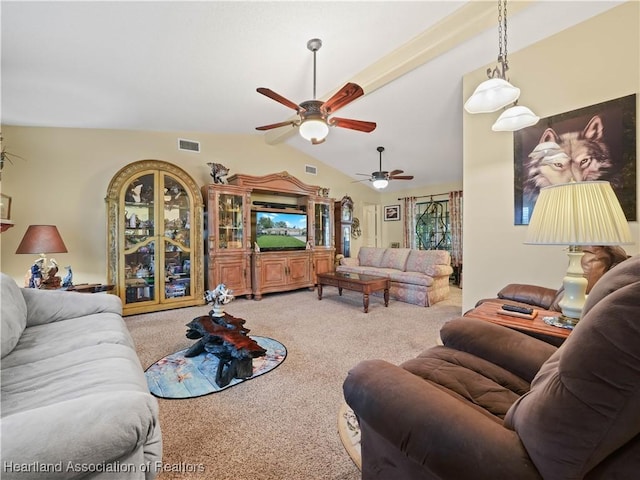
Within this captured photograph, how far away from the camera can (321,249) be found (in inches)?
228

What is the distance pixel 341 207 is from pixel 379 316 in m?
3.28

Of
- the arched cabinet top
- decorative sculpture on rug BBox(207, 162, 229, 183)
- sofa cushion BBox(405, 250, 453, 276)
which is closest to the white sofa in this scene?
the arched cabinet top

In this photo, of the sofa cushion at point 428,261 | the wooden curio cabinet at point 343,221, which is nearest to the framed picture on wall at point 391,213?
the wooden curio cabinet at point 343,221

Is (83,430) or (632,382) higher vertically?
(632,382)

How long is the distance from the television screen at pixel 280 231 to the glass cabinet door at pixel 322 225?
277mm

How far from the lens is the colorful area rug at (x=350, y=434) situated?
1.40 m

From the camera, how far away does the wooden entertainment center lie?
4539 millimetres

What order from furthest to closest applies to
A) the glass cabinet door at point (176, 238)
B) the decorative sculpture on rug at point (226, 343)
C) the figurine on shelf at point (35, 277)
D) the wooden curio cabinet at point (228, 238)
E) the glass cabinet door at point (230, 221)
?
the glass cabinet door at point (230, 221) < the wooden curio cabinet at point (228, 238) < the glass cabinet door at point (176, 238) < the figurine on shelf at point (35, 277) < the decorative sculpture on rug at point (226, 343)

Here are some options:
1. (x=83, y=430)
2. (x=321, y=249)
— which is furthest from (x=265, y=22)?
(x=321, y=249)

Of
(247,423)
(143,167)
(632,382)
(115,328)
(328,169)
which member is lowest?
(247,423)

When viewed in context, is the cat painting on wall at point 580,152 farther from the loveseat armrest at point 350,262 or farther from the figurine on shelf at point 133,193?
the figurine on shelf at point 133,193

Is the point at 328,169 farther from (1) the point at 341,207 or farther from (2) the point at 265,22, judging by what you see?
(2) the point at 265,22

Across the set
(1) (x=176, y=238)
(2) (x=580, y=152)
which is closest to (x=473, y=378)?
(2) (x=580, y=152)

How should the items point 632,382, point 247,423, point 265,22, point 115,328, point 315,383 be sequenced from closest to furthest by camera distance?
1. point 632,382
2. point 247,423
3. point 115,328
4. point 315,383
5. point 265,22
